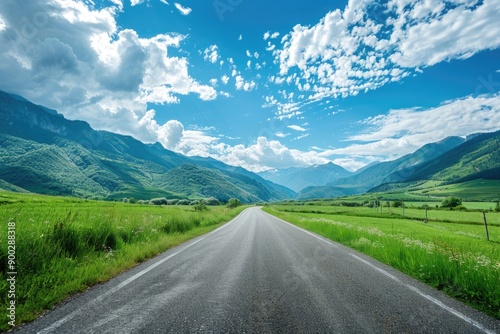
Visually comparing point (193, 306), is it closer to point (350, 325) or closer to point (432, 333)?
point (350, 325)

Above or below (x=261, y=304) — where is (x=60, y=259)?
above

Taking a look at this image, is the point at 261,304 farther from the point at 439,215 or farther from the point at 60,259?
the point at 439,215

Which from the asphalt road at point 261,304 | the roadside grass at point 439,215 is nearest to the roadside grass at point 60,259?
the asphalt road at point 261,304

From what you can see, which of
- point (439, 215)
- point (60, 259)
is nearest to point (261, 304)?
point (60, 259)

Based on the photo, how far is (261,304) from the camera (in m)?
4.45

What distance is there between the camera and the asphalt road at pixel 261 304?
3615 mm

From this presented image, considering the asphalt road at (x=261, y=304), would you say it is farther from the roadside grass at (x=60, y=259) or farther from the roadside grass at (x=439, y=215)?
the roadside grass at (x=439, y=215)

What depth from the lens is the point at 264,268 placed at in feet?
23.9

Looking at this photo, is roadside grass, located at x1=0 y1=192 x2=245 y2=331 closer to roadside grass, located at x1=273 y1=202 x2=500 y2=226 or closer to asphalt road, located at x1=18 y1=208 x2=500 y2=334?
asphalt road, located at x1=18 y1=208 x2=500 y2=334

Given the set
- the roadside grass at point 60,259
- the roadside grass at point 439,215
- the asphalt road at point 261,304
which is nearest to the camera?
the asphalt road at point 261,304

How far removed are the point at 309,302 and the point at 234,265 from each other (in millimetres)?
3470

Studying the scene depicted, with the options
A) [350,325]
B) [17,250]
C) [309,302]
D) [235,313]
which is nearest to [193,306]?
[235,313]

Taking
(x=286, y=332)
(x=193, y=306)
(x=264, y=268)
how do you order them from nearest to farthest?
(x=286, y=332)
(x=193, y=306)
(x=264, y=268)

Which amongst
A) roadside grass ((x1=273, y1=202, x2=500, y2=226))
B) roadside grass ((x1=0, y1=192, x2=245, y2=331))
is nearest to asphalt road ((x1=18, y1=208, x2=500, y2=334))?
roadside grass ((x1=0, y1=192, x2=245, y2=331))
